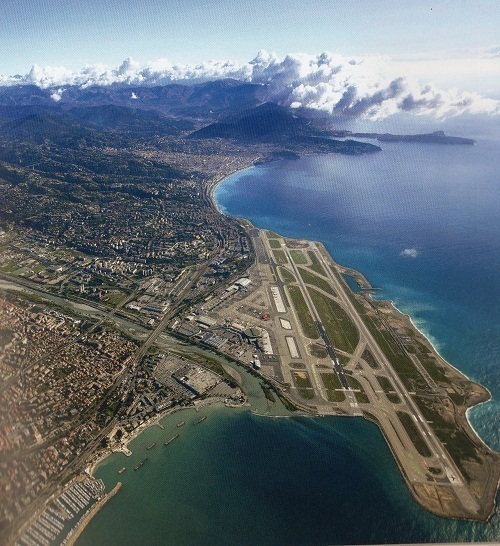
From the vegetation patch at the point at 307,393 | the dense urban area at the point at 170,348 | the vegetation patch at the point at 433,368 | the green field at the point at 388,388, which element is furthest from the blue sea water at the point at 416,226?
the vegetation patch at the point at 307,393

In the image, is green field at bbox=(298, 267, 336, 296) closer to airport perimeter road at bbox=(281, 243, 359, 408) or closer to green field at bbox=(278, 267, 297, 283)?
airport perimeter road at bbox=(281, 243, 359, 408)

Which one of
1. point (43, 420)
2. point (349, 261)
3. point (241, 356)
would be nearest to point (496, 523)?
point (241, 356)

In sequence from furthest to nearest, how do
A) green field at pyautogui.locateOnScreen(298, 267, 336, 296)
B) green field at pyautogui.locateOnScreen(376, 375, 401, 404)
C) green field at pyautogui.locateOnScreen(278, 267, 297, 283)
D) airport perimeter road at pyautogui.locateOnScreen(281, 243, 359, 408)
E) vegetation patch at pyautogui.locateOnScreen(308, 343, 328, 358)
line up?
1. green field at pyautogui.locateOnScreen(278, 267, 297, 283)
2. green field at pyautogui.locateOnScreen(298, 267, 336, 296)
3. vegetation patch at pyautogui.locateOnScreen(308, 343, 328, 358)
4. airport perimeter road at pyautogui.locateOnScreen(281, 243, 359, 408)
5. green field at pyautogui.locateOnScreen(376, 375, 401, 404)

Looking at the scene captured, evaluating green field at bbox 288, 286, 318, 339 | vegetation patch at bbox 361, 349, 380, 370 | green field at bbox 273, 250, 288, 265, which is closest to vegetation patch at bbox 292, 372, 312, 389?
green field at bbox 288, 286, 318, 339

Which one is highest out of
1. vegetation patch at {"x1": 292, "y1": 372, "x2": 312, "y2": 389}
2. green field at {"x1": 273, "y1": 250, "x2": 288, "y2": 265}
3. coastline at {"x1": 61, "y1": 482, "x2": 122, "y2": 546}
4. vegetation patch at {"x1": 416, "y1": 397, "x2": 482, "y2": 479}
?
coastline at {"x1": 61, "y1": 482, "x2": 122, "y2": 546}

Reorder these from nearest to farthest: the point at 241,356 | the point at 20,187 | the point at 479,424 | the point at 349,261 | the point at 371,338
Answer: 1. the point at 479,424
2. the point at 241,356
3. the point at 371,338
4. the point at 349,261
5. the point at 20,187

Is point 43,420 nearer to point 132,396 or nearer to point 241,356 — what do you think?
point 132,396
